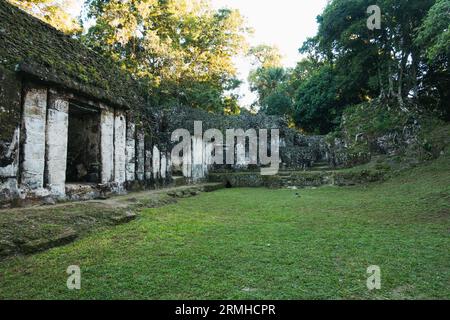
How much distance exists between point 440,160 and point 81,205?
426 inches

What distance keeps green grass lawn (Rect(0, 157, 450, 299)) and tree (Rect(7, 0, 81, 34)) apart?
14515 mm

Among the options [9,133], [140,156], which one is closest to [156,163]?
[140,156]

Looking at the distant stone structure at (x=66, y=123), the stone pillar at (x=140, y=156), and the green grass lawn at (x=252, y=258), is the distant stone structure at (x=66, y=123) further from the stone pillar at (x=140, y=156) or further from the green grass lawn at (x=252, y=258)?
the green grass lawn at (x=252, y=258)

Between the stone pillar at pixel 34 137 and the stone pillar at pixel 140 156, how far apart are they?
3.09 metres

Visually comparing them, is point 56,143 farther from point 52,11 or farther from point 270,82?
point 270,82

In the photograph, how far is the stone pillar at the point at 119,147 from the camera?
24.1ft

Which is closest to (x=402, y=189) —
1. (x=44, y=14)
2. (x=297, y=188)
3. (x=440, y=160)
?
(x=440, y=160)

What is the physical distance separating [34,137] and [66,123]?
0.80 m

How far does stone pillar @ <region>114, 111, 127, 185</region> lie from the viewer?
7.35 metres

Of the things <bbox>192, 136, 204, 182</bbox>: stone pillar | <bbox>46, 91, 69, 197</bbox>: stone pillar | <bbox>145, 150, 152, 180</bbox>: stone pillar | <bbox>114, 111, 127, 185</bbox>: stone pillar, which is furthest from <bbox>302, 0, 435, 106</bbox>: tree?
<bbox>46, 91, 69, 197</bbox>: stone pillar

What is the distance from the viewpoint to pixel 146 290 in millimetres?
2590

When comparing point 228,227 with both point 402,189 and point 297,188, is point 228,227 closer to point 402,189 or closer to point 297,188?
point 402,189

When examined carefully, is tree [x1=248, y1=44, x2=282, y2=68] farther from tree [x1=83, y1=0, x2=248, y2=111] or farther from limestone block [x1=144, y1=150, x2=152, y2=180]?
limestone block [x1=144, y1=150, x2=152, y2=180]

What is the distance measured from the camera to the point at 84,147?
23.5ft
